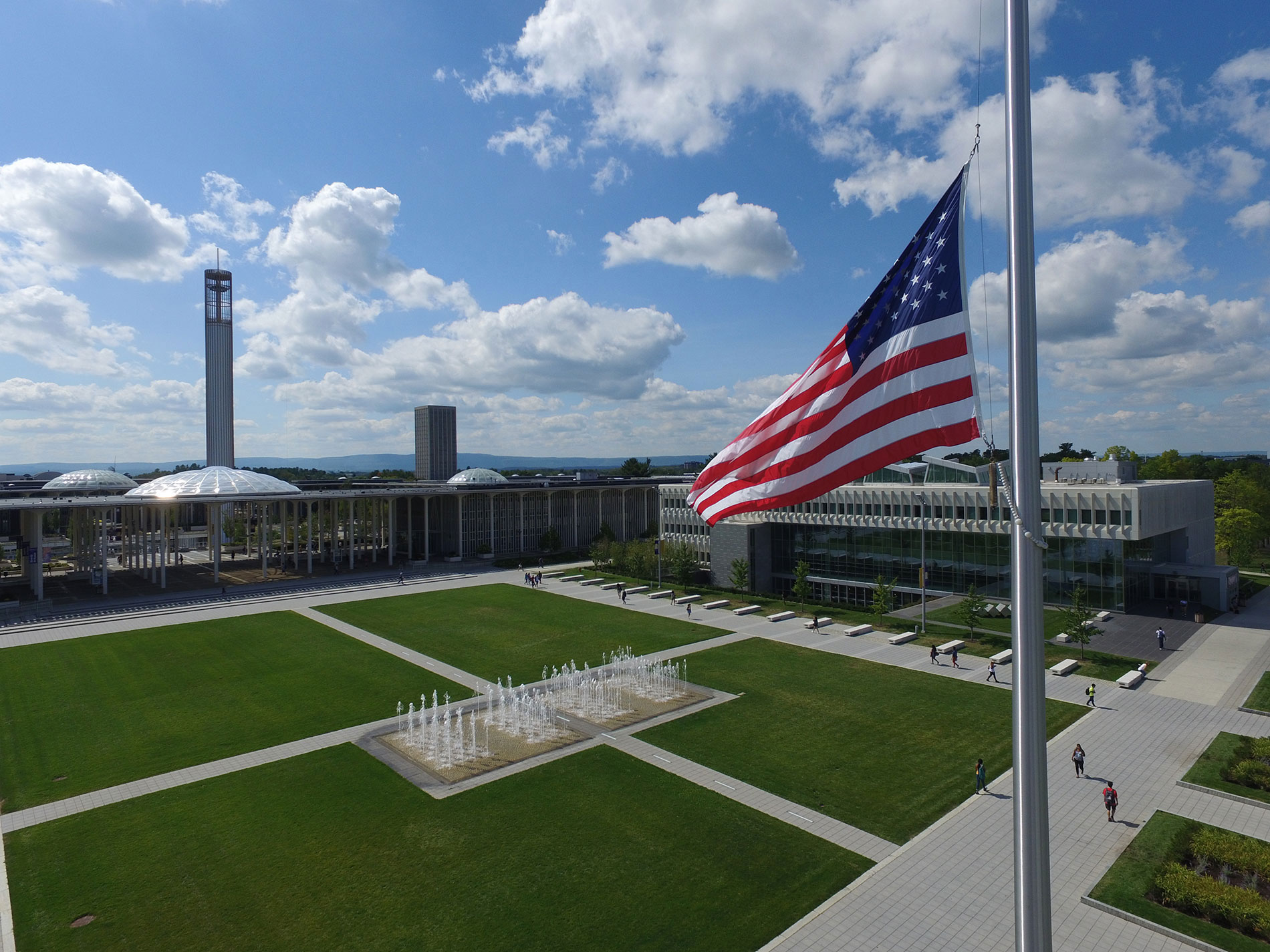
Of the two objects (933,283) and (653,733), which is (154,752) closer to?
(653,733)

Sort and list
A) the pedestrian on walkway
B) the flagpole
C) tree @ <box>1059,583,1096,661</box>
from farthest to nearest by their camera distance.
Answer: tree @ <box>1059,583,1096,661</box> → the pedestrian on walkway → the flagpole

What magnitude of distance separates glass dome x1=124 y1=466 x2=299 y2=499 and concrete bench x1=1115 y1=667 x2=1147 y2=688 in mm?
70253

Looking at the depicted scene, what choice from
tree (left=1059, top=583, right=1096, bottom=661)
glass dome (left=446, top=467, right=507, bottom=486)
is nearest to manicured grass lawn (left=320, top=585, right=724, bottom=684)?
tree (left=1059, top=583, right=1096, bottom=661)

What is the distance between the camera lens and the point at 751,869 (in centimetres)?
1812

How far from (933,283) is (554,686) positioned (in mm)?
28139

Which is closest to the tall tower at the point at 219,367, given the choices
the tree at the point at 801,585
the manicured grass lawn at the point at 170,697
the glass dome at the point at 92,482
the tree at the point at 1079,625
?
the glass dome at the point at 92,482

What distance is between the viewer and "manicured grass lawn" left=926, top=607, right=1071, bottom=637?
4453cm

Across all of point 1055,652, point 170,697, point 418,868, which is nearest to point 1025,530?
point 418,868

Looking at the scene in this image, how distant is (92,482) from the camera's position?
9644cm

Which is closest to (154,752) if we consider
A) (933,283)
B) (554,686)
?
(554,686)

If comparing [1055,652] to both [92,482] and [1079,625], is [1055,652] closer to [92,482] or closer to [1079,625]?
[1079,625]

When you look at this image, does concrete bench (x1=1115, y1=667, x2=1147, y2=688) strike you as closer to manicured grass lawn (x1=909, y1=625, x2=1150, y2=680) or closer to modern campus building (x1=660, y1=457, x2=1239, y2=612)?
manicured grass lawn (x1=909, y1=625, x2=1150, y2=680)

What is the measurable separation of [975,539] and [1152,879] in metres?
37.6

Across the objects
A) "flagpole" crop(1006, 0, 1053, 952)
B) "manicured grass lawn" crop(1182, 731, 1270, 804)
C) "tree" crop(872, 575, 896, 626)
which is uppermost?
"flagpole" crop(1006, 0, 1053, 952)
